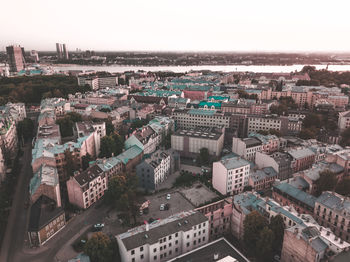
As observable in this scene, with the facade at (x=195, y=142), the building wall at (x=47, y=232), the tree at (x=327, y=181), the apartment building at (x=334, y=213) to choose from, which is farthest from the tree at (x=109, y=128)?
the apartment building at (x=334, y=213)

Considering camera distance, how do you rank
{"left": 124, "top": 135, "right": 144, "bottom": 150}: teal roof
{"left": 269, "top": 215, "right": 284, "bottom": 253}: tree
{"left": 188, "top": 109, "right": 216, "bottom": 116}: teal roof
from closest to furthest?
1. {"left": 269, "top": 215, "right": 284, "bottom": 253}: tree
2. {"left": 124, "top": 135, "right": 144, "bottom": 150}: teal roof
3. {"left": 188, "top": 109, "right": 216, "bottom": 116}: teal roof

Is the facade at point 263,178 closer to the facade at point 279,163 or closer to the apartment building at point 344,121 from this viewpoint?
the facade at point 279,163

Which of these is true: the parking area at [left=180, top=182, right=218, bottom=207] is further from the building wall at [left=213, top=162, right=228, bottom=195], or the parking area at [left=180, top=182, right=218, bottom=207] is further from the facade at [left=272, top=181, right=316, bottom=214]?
the facade at [left=272, top=181, right=316, bottom=214]

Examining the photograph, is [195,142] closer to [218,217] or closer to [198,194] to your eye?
[198,194]

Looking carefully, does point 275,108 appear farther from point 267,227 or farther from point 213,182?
point 267,227

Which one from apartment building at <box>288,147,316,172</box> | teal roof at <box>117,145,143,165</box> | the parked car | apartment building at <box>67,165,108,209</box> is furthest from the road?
apartment building at <box>288,147,316,172</box>

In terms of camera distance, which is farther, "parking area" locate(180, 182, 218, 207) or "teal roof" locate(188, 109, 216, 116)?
"teal roof" locate(188, 109, 216, 116)
